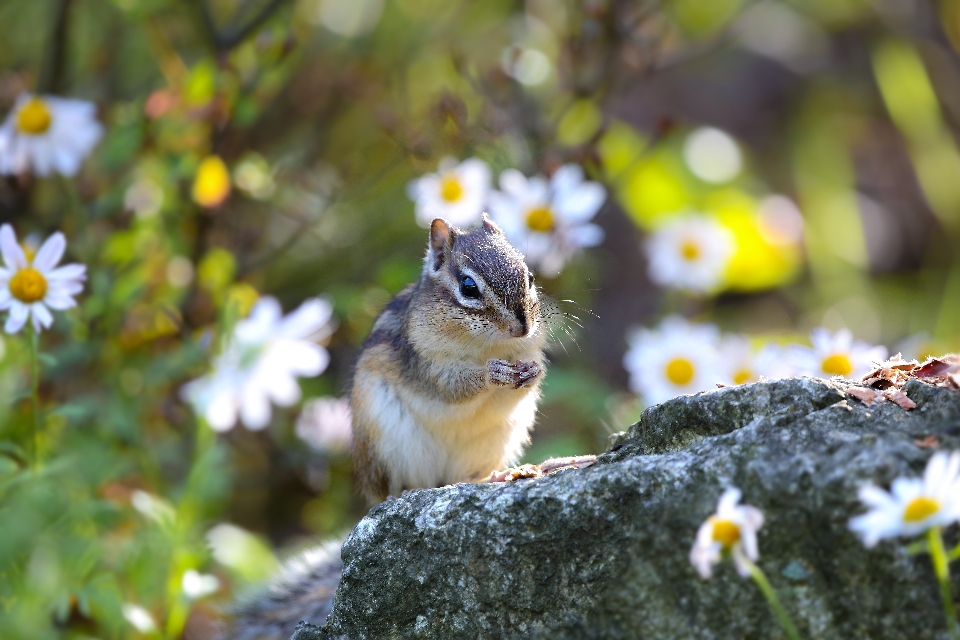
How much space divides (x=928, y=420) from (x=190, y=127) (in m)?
2.92

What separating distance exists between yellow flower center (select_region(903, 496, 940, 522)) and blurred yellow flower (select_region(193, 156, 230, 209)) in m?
2.82

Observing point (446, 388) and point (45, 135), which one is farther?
point (45, 135)

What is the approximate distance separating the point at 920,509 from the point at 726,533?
23 cm

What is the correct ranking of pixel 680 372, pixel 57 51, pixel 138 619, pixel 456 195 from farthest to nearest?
pixel 57 51 < pixel 456 195 < pixel 680 372 < pixel 138 619

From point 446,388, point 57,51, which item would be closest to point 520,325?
point 446,388

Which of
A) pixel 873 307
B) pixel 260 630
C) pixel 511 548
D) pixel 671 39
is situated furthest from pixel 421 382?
pixel 873 307

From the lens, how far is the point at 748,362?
2.95 m

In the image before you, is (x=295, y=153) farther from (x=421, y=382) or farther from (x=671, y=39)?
(x=421, y=382)

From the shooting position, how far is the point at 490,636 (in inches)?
69.2

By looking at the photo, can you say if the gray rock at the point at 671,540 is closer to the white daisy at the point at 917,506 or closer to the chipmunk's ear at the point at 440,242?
the white daisy at the point at 917,506

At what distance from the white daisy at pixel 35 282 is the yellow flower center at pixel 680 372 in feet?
5.56

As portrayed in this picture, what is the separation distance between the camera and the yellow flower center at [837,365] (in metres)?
2.35

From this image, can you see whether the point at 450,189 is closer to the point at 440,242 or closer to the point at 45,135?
the point at 440,242

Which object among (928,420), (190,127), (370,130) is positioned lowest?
(928,420)
